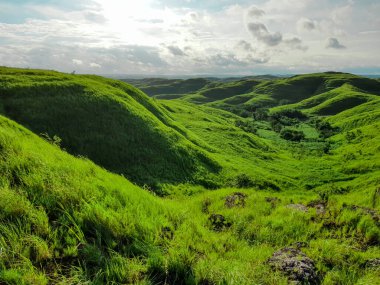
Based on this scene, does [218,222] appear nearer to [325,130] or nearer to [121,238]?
[121,238]

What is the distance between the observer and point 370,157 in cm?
7138

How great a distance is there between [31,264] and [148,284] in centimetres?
237

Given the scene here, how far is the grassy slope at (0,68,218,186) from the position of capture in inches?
1200

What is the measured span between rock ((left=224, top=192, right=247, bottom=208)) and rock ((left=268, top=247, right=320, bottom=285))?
268 inches

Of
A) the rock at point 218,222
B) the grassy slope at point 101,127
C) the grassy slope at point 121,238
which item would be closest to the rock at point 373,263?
the grassy slope at point 121,238

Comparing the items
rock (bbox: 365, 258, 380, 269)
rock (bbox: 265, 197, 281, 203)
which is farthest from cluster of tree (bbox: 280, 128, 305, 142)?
rock (bbox: 365, 258, 380, 269)

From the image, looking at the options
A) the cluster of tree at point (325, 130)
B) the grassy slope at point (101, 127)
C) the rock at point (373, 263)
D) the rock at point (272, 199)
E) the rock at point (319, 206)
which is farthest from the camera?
the cluster of tree at point (325, 130)

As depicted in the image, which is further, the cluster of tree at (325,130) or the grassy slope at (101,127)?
the cluster of tree at (325,130)

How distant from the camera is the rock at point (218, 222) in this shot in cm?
1177

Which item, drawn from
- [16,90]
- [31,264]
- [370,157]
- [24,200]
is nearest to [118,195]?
[24,200]

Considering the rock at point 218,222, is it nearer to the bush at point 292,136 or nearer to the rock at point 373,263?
the rock at point 373,263

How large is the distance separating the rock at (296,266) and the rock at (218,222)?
3.49 metres

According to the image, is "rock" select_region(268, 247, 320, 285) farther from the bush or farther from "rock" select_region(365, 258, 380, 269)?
the bush

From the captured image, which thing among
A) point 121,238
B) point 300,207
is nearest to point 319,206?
point 300,207
